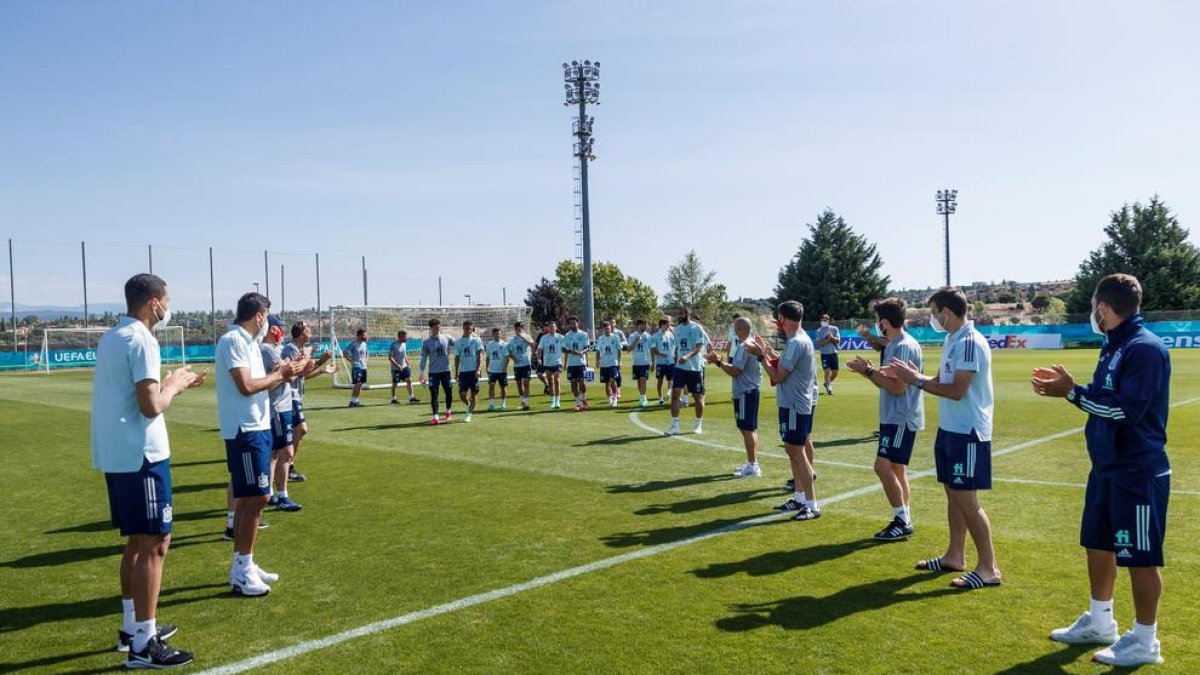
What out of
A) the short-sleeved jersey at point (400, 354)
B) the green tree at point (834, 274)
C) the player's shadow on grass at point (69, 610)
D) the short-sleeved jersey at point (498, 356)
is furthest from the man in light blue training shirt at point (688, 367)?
the green tree at point (834, 274)

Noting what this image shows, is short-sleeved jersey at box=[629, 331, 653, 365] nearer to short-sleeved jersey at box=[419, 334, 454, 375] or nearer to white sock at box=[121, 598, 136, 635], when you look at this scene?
short-sleeved jersey at box=[419, 334, 454, 375]

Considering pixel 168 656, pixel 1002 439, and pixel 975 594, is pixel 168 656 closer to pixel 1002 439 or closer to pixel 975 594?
pixel 975 594

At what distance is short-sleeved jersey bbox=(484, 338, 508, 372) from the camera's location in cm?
2039

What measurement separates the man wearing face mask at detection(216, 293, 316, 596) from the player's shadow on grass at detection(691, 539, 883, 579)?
3.49 metres

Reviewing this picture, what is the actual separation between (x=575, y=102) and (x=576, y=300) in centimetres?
3691

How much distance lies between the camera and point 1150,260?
2370 inches

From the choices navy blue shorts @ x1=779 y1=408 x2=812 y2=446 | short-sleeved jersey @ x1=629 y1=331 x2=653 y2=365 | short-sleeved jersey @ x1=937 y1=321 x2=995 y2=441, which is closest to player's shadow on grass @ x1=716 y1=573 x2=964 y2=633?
short-sleeved jersey @ x1=937 y1=321 x2=995 y2=441

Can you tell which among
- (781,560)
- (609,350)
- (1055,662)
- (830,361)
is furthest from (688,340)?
(1055,662)

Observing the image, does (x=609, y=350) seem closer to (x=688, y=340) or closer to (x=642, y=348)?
(x=642, y=348)

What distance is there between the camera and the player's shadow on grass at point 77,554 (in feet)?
24.4

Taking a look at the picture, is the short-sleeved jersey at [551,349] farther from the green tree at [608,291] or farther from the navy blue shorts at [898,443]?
the green tree at [608,291]

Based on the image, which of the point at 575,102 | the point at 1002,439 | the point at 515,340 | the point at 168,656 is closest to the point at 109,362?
the point at 168,656

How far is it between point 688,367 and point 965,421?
994 cm

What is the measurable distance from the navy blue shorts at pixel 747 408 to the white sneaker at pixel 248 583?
19.1 ft
